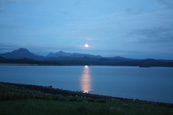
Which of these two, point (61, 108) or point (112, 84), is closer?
point (61, 108)

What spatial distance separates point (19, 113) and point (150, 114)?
641 cm

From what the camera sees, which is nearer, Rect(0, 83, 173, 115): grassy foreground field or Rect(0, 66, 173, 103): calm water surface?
Rect(0, 83, 173, 115): grassy foreground field

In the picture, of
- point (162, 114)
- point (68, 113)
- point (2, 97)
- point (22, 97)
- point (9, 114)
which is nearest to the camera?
point (9, 114)

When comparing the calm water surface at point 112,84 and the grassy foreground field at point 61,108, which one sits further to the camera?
the calm water surface at point 112,84

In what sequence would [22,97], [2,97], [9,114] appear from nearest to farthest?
[9,114], [2,97], [22,97]

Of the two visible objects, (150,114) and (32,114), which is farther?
(150,114)

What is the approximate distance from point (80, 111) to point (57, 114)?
1.20 m

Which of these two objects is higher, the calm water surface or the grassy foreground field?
the grassy foreground field

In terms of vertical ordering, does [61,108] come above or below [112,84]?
above

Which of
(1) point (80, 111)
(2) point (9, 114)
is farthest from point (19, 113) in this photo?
(1) point (80, 111)

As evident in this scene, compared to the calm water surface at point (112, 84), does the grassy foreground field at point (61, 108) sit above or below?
above

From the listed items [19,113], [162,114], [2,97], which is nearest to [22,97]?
[2,97]

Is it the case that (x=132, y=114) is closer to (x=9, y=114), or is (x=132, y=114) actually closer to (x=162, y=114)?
(x=162, y=114)

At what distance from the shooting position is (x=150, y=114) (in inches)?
382
